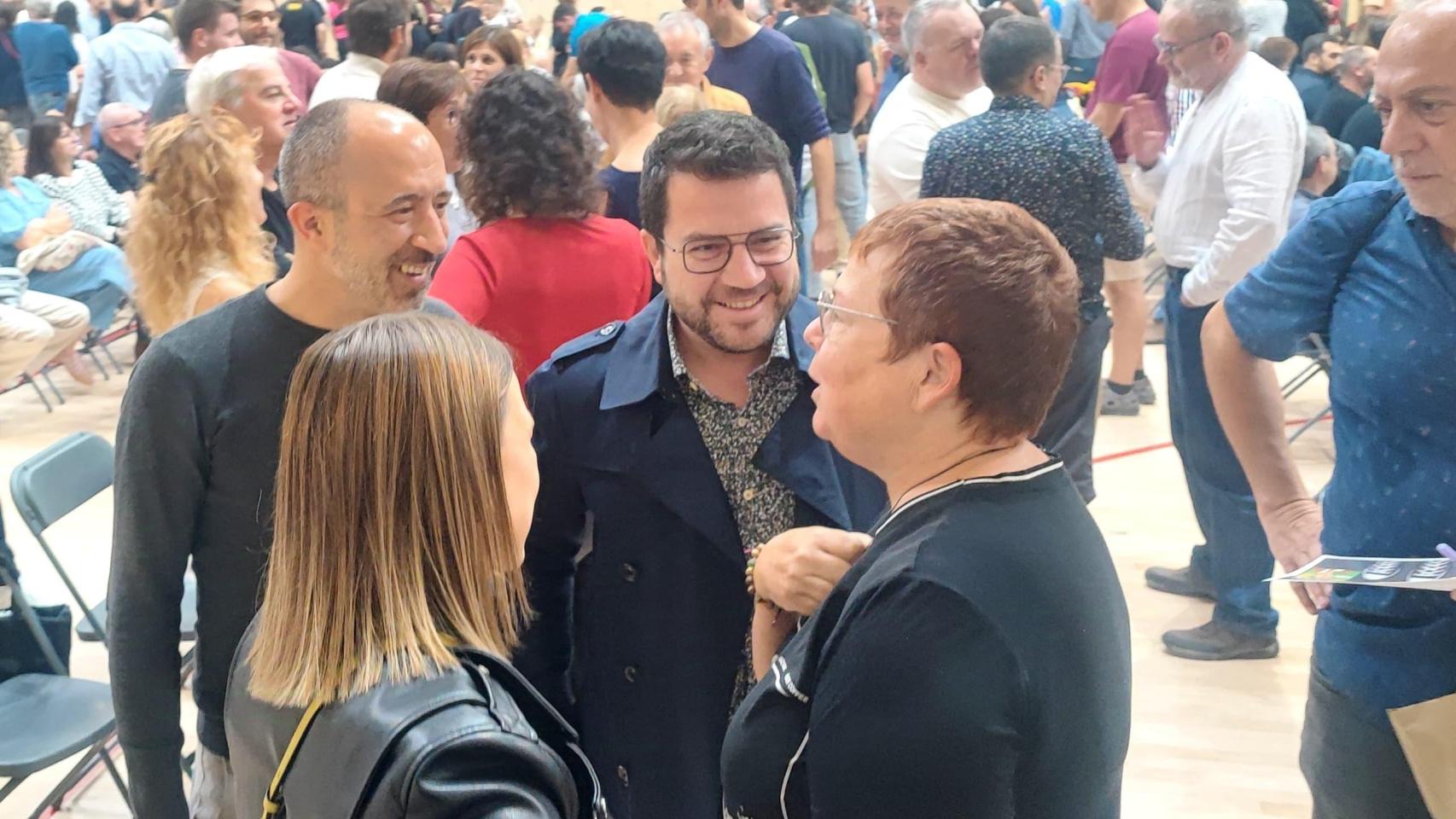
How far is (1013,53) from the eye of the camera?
3699 mm

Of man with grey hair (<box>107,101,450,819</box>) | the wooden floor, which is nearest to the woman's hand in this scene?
man with grey hair (<box>107,101,450,819</box>)

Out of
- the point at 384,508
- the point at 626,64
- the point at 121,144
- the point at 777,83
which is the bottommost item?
the point at 121,144

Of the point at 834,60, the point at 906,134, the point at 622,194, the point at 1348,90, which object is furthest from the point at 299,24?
the point at 1348,90

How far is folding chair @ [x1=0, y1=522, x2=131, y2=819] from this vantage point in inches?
102

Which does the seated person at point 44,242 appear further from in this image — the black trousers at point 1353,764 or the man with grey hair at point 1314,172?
the black trousers at point 1353,764

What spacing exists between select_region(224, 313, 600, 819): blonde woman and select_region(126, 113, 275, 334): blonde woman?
1309 millimetres

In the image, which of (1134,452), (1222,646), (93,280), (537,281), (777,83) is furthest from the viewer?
(93,280)

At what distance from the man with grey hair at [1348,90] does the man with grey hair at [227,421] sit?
18.4 feet

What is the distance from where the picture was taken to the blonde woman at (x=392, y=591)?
3.84 feet

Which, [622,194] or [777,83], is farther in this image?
[777,83]

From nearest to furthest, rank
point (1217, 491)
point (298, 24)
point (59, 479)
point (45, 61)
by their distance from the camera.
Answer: point (59, 479) → point (1217, 491) → point (298, 24) → point (45, 61)

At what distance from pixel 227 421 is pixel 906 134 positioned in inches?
117

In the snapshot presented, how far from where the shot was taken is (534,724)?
1.29 meters

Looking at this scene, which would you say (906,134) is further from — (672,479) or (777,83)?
(672,479)
